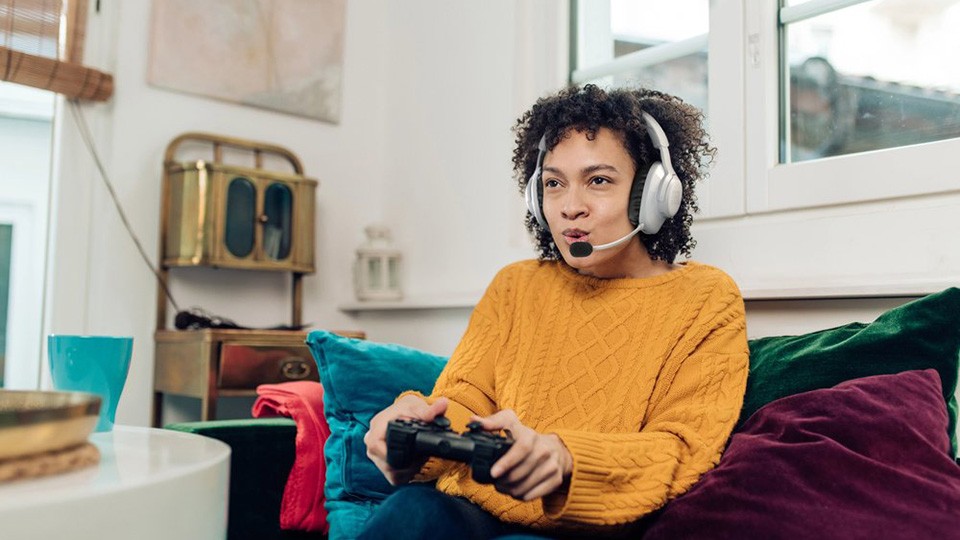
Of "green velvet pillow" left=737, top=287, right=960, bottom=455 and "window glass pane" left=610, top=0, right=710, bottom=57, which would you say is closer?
"green velvet pillow" left=737, top=287, right=960, bottom=455

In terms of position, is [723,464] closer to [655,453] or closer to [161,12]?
[655,453]

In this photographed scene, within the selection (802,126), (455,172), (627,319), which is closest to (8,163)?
(455,172)

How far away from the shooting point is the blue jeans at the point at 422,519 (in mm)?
925

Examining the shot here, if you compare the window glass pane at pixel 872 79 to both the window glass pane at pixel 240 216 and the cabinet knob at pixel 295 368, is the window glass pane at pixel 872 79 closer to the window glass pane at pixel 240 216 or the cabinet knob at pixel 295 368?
the cabinet knob at pixel 295 368

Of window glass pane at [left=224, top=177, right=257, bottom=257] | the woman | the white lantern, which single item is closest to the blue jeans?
the woman

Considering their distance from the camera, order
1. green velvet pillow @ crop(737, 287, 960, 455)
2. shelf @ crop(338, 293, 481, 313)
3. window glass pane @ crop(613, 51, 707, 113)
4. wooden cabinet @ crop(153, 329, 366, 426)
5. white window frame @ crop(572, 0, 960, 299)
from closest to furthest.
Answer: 1. green velvet pillow @ crop(737, 287, 960, 455)
2. white window frame @ crop(572, 0, 960, 299)
3. window glass pane @ crop(613, 51, 707, 113)
4. wooden cabinet @ crop(153, 329, 366, 426)
5. shelf @ crop(338, 293, 481, 313)

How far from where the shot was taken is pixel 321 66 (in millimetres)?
2590

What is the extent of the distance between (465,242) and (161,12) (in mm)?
1079

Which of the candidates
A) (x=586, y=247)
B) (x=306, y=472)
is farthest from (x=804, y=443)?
(x=306, y=472)

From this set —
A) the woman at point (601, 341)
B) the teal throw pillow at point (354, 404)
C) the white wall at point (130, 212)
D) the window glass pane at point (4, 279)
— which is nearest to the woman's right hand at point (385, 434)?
the woman at point (601, 341)

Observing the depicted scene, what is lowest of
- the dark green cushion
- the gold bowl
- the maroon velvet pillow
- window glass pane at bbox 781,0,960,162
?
the dark green cushion

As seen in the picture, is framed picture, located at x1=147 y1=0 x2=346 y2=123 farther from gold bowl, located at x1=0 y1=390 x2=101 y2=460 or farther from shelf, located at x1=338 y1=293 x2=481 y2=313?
gold bowl, located at x1=0 y1=390 x2=101 y2=460

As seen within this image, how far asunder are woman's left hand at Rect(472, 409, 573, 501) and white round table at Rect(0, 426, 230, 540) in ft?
0.95

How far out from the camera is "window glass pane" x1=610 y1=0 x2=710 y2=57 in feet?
5.95
